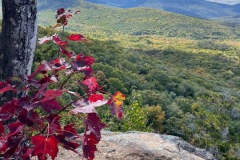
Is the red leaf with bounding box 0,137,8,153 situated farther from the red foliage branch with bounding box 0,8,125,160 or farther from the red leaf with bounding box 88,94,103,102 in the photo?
the red leaf with bounding box 88,94,103,102

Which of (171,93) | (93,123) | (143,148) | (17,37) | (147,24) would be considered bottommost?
(147,24)

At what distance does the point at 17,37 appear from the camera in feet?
5.85

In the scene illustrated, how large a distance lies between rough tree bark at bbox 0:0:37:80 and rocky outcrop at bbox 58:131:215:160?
6.68ft

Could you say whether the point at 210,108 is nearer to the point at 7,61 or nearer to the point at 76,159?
the point at 76,159

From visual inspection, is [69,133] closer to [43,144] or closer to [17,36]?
[43,144]

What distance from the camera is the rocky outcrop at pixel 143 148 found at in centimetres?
382

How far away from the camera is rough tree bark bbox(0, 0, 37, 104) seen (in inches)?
69.2

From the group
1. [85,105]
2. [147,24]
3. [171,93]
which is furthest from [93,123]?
[147,24]

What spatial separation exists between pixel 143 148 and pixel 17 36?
2.57m

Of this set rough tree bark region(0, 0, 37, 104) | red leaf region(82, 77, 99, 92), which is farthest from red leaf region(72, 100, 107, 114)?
rough tree bark region(0, 0, 37, 104)

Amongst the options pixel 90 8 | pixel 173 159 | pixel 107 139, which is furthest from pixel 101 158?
pixel 90 8

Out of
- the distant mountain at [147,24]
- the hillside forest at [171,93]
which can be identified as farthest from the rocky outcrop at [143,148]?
the distant mountain at [147,24]

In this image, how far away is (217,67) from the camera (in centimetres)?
4947

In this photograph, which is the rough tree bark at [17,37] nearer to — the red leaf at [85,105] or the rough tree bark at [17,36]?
the rough tree bark at [17,36]
